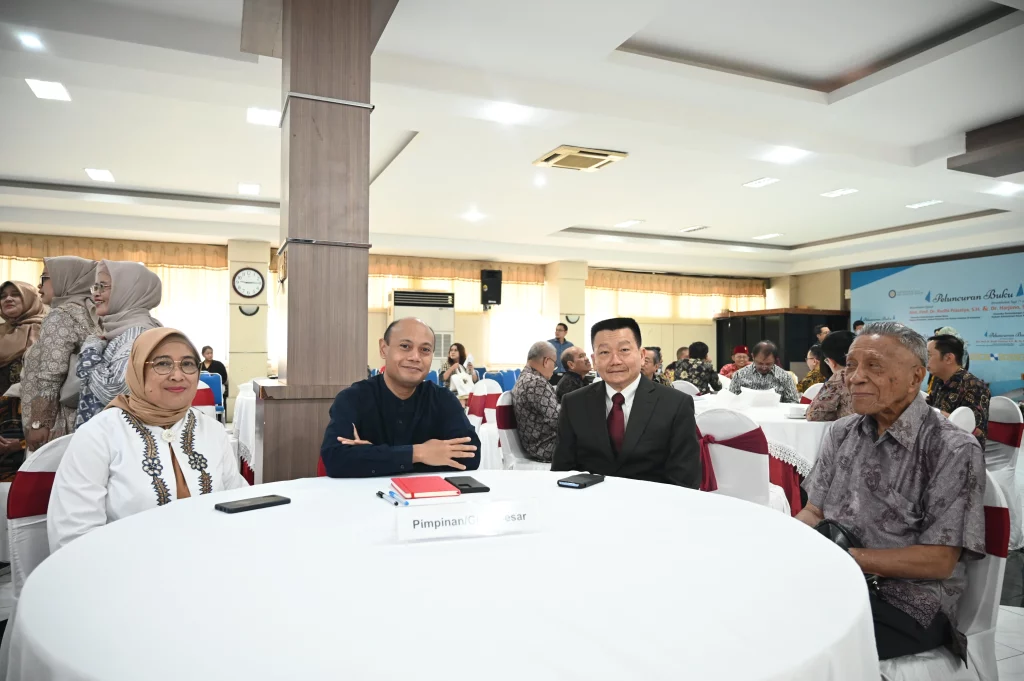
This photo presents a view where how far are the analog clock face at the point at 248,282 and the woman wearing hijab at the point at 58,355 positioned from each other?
7.92m

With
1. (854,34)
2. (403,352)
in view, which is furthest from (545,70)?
(403,352)

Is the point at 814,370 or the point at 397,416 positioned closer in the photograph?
the point at 397,416

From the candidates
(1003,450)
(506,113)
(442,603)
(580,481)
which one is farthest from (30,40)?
(1003,450)

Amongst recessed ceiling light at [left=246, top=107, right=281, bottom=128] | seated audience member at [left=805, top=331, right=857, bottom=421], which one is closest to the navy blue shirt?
seated audience member at [left=805, top=331, right=857, bottom=421]

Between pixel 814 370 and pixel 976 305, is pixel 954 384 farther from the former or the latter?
pixel 976 305

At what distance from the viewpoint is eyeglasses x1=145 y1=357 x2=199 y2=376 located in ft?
5.88

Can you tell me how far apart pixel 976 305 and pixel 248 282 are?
11.9 metres

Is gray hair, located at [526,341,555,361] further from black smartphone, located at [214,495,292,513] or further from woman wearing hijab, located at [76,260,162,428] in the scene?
black smartphone, located at [214,495,292,513]

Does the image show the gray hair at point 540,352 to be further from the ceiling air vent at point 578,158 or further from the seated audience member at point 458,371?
the seated audience member at point 458,371

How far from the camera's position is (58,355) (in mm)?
2566

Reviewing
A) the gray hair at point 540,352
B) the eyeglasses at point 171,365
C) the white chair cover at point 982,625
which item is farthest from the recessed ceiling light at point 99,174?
the white chair cover at point 982,625

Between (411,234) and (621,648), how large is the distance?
1040cm

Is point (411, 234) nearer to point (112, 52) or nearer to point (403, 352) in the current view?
point (112, 52)

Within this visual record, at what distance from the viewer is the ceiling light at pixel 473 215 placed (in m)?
9.11
